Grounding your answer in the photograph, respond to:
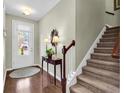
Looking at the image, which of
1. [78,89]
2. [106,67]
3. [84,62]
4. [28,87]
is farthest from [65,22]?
[28,87]

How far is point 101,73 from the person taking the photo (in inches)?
102

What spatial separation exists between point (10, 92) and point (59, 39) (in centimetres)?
214

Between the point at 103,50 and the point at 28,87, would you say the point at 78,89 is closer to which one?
the point at 103,50

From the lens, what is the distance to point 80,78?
9.29ft

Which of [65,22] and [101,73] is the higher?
[65,22]

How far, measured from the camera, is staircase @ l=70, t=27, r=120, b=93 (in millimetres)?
2277

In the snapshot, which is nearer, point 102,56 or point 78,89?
point 78,89

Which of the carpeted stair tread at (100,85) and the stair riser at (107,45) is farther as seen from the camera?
the stair riser at (107,45)

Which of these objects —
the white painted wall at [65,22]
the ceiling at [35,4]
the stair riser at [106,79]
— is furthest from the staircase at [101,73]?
the ceiling at [35,4]

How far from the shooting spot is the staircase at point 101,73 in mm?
2277

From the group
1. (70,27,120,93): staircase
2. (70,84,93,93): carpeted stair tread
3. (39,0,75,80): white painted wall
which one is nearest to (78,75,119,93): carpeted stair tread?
(70,27,120,93): staircase

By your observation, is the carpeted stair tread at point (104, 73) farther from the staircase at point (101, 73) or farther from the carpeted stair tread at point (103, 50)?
the carpeted stair tread at point (103, 50)
